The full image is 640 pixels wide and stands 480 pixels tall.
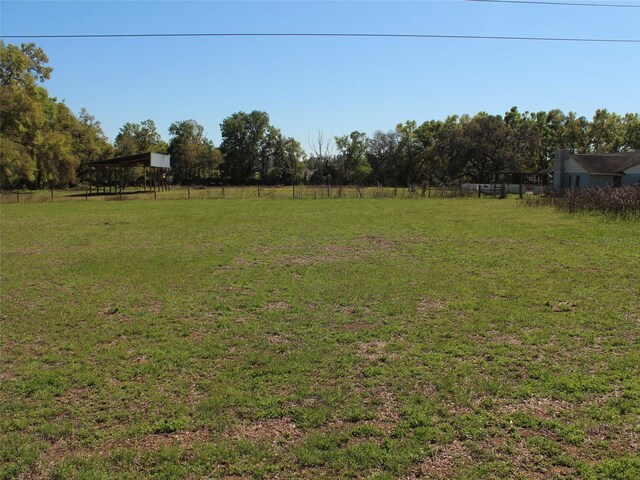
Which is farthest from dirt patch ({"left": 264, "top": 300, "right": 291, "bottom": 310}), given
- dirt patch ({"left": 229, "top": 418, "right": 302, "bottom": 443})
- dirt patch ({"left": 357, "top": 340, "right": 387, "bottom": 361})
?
dirt patch ({"left": 229, "top": 418, "right": 302, "bottom": 443})

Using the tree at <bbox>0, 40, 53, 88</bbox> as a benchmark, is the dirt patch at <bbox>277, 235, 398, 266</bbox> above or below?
below

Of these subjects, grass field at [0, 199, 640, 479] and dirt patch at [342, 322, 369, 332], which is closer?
grass field at [0, 199, 640, 479]

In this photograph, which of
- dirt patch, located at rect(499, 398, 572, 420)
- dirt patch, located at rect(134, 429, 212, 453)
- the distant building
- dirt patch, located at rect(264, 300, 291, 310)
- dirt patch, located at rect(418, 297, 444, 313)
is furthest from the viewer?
the distant building

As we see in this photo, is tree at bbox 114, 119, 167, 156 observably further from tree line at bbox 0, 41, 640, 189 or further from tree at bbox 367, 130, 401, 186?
tree at bbox 367, 130, 401, 186

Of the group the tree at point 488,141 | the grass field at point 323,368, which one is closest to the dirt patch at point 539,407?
the grass field at point 323,368

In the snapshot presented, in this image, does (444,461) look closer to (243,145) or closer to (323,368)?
(323,368)

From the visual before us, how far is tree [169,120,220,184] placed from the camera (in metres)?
75.1

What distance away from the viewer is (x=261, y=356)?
5.38 meters

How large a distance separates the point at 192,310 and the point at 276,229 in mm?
10171

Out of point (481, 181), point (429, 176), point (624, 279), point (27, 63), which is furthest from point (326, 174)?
point (624, 279)

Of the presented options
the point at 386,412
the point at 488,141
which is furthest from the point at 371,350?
the point at 488,141

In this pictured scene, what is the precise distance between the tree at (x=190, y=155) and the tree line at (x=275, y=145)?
16 cm

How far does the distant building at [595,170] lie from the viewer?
134 ft

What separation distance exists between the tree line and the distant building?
15.7 metres
